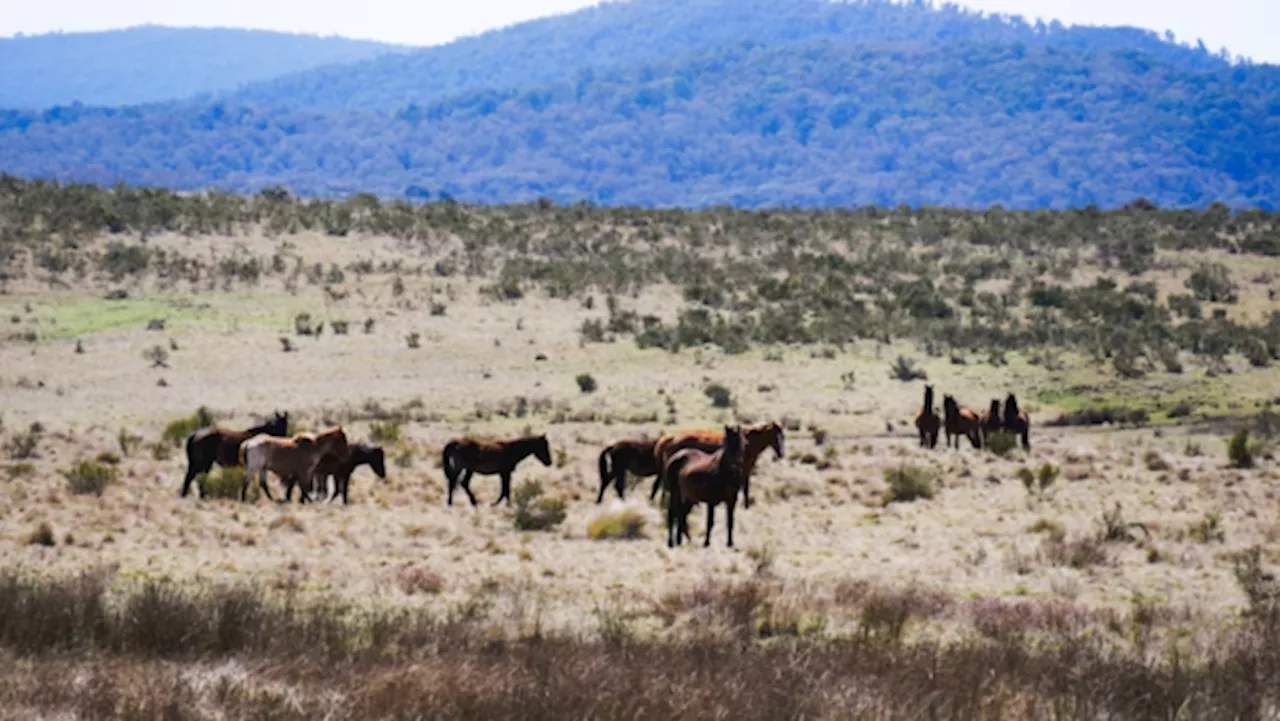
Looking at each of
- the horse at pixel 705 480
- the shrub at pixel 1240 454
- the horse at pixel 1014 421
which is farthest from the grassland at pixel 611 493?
the horse at pixel 1014 421

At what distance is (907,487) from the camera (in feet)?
83.0

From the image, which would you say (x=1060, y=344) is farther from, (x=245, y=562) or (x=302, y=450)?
(x=245, y=562)

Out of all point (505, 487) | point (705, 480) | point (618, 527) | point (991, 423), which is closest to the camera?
point (705, 480)

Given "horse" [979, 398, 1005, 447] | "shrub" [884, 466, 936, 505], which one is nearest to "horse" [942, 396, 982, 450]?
"horse" [979, 398, 1005, 447]

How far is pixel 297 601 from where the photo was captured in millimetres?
14555

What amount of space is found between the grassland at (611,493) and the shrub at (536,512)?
0.36 m

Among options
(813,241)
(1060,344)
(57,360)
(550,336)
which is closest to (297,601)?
(57,360)

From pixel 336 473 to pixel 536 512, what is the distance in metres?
3.54

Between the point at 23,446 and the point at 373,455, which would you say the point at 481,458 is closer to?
the point at 373,455

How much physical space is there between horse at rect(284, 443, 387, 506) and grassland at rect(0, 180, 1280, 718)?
465 millimetres

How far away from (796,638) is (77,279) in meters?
47.8

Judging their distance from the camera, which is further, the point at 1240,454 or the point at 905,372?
the point at 905,372

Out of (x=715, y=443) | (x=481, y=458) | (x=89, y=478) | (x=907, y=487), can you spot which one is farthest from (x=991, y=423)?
(x=89, y=478)

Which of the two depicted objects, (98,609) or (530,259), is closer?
(98,609)
